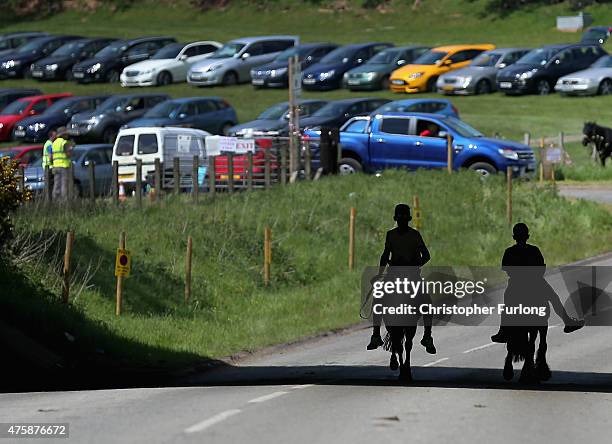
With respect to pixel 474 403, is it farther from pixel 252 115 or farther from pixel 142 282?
pixel 252 115

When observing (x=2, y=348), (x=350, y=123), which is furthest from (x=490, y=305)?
(x=350, y=123)

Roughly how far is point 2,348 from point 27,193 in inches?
159

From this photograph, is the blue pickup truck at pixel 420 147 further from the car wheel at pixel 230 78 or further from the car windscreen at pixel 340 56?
the car wheel at pixel 230 78

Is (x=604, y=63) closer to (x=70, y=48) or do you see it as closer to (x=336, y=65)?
(x=336, y=65)

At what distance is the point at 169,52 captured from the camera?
60719 millimetres

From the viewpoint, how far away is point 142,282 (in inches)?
971

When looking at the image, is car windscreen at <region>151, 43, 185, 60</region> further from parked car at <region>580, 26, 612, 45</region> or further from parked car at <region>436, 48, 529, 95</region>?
parked car at <region>580, 26, 612, 45</region>

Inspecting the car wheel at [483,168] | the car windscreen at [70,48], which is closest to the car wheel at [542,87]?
the car wheel at [483,168]

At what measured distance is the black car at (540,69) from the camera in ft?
173

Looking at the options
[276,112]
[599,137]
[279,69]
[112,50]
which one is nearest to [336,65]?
[279,69]

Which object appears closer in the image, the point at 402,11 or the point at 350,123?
the point at 350,123

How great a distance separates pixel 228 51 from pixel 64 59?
25.0 ft

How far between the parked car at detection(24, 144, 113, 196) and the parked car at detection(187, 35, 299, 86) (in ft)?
64.1

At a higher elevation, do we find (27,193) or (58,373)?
(27,193)
